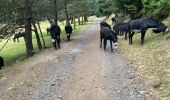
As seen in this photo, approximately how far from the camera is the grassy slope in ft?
45.0

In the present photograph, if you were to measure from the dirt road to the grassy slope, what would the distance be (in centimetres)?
47

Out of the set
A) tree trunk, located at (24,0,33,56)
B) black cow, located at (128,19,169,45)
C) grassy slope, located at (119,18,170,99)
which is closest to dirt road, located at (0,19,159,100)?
grassy slope, located at (119,18,170,99)

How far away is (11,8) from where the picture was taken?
29516 millimetres

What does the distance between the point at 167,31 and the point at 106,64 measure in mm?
7013

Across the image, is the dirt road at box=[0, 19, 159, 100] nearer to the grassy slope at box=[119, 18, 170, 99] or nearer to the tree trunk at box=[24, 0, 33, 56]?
the grassy slope at box=[119, 18, 170, 99]

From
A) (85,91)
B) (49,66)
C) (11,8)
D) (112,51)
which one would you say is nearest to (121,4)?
Result: (11,8)

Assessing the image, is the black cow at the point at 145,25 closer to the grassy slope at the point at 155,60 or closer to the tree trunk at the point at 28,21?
the grassy slope at the point at 155,60

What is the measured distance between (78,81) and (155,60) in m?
4.41

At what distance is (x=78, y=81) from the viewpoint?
1502 cm

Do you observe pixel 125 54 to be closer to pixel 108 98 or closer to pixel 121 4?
pixel 108 98

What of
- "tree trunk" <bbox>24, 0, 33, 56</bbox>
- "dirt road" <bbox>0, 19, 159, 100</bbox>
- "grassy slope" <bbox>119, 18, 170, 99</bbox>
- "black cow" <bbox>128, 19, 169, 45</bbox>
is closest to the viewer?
"dirt road" <bbox>0, 19, 159, 100</bbox>

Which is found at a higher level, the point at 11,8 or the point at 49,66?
the point at 11,8

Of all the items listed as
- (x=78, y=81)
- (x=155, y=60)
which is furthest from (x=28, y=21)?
(x=78, y=81)

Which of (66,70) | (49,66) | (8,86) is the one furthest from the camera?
(49,66)
